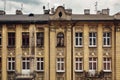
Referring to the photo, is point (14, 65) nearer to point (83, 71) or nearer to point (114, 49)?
point (83, 71)

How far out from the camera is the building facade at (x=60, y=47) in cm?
4541

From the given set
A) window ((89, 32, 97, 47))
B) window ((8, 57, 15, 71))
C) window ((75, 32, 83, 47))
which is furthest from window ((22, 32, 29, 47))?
window ((89, 32, 97, 47))

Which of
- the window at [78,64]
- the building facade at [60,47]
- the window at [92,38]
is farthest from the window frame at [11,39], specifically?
the window at [92,38]

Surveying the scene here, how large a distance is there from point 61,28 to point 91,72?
678cm

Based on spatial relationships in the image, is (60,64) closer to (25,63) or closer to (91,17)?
(25,63)

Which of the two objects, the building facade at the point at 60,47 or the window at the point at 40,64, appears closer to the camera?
the building facade at the point at 60,47

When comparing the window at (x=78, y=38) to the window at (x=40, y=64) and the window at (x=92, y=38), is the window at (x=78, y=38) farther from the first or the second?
the window at (x=40, y=64)

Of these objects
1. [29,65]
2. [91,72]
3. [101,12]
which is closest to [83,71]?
[91,72]

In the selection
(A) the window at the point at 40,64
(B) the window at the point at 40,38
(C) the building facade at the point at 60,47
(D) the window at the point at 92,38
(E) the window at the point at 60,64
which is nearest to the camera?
(C) the building facade at the point at 60,47

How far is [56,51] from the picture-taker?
1799 inches

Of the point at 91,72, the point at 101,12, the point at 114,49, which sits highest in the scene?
the point at 101,12

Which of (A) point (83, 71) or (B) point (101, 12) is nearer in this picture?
(A) point (83, 71)

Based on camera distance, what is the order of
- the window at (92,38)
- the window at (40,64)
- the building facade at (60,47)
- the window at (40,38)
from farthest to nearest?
the window at (40,38)
the window at (92,38)
the window at (40,64)
the building facade at (60,47)

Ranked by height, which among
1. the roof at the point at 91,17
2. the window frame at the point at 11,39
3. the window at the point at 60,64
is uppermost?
the roof at the point at 91,17
